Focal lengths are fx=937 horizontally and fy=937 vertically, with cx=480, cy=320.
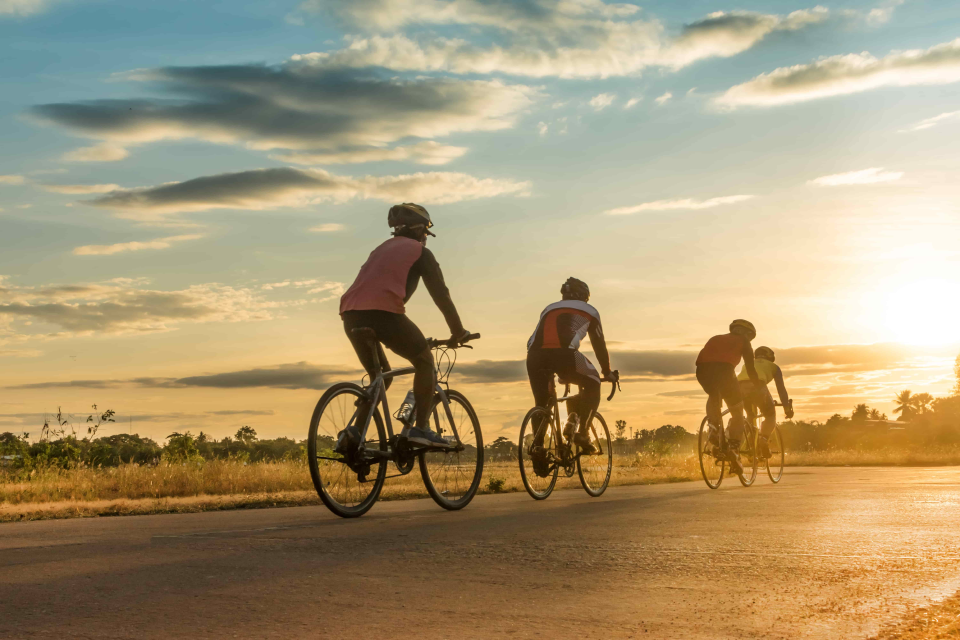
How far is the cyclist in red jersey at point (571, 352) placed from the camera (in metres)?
9.84

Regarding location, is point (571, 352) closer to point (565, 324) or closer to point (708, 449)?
point (565, 324)

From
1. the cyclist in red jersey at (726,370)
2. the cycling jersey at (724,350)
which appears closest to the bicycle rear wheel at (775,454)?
the cyclist in red jersey at (726,370)

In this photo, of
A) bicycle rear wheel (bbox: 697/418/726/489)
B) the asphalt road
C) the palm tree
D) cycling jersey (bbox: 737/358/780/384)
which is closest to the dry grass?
the asphalt road

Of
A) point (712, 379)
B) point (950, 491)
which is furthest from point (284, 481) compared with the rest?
point (950, 491)

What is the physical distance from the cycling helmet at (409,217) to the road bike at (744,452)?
5458mm

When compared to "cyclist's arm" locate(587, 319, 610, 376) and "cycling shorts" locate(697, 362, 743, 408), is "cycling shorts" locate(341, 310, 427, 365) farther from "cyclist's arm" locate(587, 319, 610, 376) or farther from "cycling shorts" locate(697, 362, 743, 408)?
"cycling shorts" locate(697, 362, 743, 408)

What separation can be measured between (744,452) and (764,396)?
1.10m

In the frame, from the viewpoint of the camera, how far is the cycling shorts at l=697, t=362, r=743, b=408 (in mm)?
12172

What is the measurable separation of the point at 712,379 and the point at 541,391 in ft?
10.8

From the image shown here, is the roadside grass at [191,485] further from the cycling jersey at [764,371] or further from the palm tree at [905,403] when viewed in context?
the palm tree at [905,403]

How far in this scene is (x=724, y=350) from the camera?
1223cm

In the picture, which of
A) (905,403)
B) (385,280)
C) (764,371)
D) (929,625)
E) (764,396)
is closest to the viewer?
(929,625)

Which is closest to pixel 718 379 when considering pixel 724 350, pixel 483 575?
pixel 724 350

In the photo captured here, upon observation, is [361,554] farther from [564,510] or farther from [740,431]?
[740,431]
